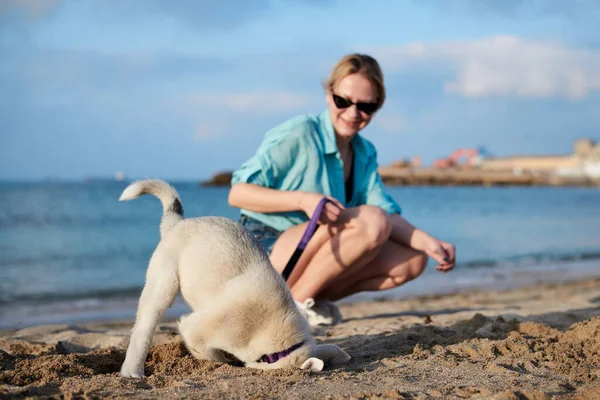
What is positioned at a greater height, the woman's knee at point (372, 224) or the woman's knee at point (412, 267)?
the woman's knee at point (372, 224)

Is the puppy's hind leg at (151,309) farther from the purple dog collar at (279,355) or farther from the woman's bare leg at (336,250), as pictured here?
the woman's bare leg at (336,250)

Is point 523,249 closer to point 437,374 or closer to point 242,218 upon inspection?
point 242,218

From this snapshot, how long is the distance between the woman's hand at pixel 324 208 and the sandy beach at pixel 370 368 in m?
0.85

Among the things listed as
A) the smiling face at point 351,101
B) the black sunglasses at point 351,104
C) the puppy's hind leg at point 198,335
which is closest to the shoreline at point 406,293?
the smiling face at point 351,101

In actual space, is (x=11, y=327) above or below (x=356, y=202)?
below

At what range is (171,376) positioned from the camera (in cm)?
302

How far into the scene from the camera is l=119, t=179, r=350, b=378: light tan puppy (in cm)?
284

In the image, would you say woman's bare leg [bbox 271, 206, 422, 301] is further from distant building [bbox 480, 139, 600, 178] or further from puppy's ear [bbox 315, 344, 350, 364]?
distant building [bbox 480, 139, 600, 178]

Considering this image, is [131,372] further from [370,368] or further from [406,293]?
[406,293]

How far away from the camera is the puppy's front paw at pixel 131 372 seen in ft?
9.87

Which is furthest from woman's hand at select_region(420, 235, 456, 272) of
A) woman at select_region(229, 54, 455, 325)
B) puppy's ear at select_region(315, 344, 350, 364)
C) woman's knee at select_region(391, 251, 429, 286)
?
puppy's ear at select_region(315, 344, 350, 364)

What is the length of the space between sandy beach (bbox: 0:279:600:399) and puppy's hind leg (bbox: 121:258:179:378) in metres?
0.13

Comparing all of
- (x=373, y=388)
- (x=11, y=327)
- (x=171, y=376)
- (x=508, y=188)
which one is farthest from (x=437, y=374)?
(x=508, y=188)

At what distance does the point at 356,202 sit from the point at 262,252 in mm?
2028
